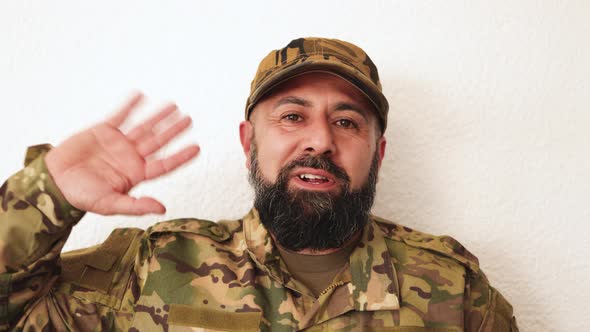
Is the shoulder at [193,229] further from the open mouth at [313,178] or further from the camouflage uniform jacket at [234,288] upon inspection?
the open mouth at [313,178]

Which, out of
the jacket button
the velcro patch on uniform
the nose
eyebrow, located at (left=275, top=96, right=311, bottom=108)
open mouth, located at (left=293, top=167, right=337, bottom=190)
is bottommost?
the velcro patch on uniform

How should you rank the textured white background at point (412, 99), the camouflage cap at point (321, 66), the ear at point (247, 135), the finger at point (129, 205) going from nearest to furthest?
the finger at point (129, 205) < the camouflage cap at point (321, 66) < the ear at point (247, 135) < the textured white background at point (412, 99)

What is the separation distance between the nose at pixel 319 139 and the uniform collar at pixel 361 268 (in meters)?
0.20

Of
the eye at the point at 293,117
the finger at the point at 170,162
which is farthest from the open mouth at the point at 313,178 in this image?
the finger at the point at 170,162

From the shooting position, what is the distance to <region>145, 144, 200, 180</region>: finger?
92 cm

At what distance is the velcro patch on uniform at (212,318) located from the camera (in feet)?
3.44

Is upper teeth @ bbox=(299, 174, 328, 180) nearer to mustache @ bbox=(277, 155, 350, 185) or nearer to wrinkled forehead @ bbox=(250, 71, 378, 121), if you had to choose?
mustache @ bbox=(277, 155, 350, 185)

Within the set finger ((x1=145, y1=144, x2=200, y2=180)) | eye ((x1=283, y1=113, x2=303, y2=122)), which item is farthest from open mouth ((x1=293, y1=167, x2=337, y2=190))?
finger ((x1=145, y1=144, x2=200, y2=180))

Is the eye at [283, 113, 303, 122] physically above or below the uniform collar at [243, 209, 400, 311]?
above

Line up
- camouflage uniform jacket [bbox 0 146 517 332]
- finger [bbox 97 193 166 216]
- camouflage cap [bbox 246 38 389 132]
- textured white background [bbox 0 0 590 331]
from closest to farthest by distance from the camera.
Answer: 1. finger [bbox 97 193 166 216]
2. camouflage uniform jacket [bbox 0 146 517 332]
3. camouflage cap [bbox 246 38 389 132]
4. textured white background [bbox 0 0 590 331]

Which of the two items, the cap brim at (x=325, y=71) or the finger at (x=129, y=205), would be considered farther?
the cap brim at (x=325, y=71)

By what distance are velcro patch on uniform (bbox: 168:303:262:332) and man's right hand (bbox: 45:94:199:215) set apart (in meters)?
0.26

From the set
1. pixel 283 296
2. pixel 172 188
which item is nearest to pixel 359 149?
pixel 283 296

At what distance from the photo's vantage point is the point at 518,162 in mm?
1454
